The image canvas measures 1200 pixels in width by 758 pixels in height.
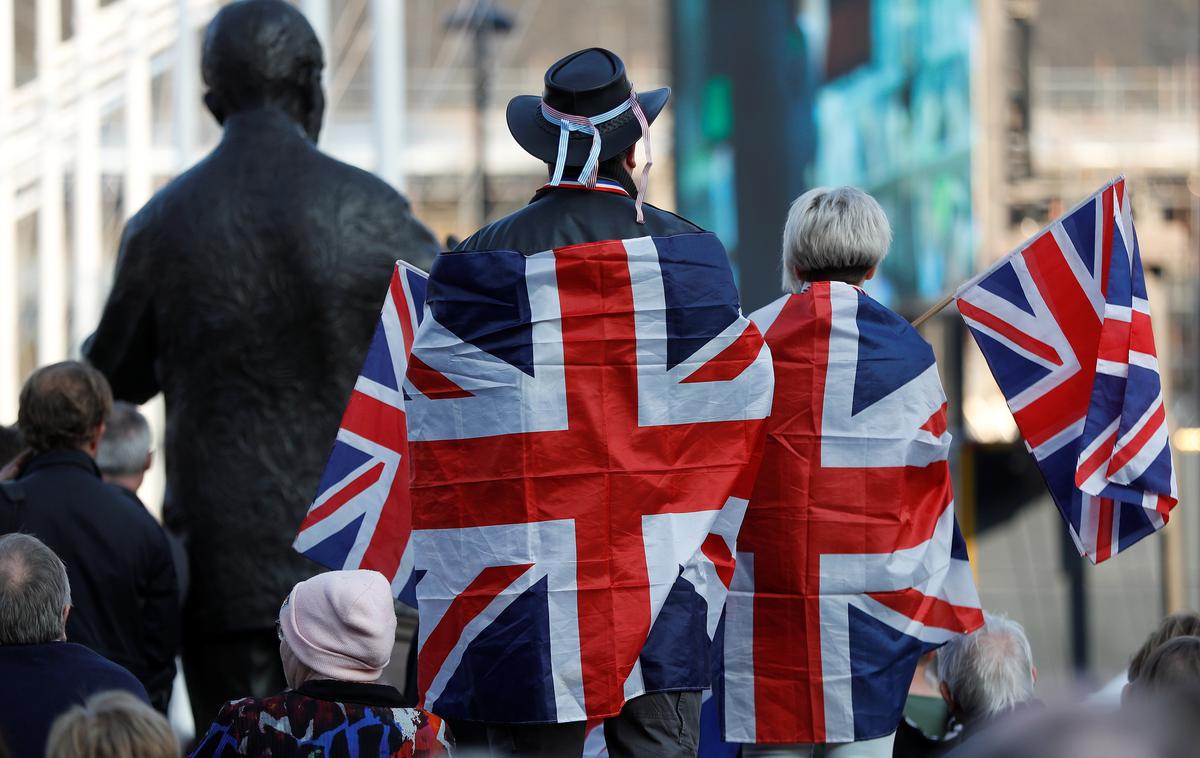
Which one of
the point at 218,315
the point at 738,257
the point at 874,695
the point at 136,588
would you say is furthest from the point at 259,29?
the point at 738,257

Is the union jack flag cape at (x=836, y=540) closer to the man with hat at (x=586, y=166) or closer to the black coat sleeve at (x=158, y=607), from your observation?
the man with hat at (x=586, y=166)

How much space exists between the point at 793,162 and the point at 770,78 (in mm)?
725

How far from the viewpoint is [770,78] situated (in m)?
14.8

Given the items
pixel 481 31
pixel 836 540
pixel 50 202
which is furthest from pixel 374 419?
pixel 481 31

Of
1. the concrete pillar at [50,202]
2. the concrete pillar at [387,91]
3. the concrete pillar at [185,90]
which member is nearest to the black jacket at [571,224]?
the concrete pillar at [387,91]

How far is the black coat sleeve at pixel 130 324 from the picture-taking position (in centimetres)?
438

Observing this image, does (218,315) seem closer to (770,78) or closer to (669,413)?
(669,413)

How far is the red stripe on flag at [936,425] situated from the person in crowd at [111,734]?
1906 mm

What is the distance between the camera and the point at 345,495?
3994 millimetres

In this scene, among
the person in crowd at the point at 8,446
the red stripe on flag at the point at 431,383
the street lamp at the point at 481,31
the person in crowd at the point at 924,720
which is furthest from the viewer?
the street lamp at the point at 481,31

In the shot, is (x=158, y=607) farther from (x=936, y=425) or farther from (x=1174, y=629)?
(x=1174, y=629)

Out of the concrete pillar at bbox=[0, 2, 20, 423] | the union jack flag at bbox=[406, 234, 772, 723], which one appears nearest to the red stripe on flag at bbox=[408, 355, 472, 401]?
the union jack flag at bbox=[406, 234, 772, 723]

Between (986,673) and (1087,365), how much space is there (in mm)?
701

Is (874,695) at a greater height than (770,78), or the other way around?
(770,78)
